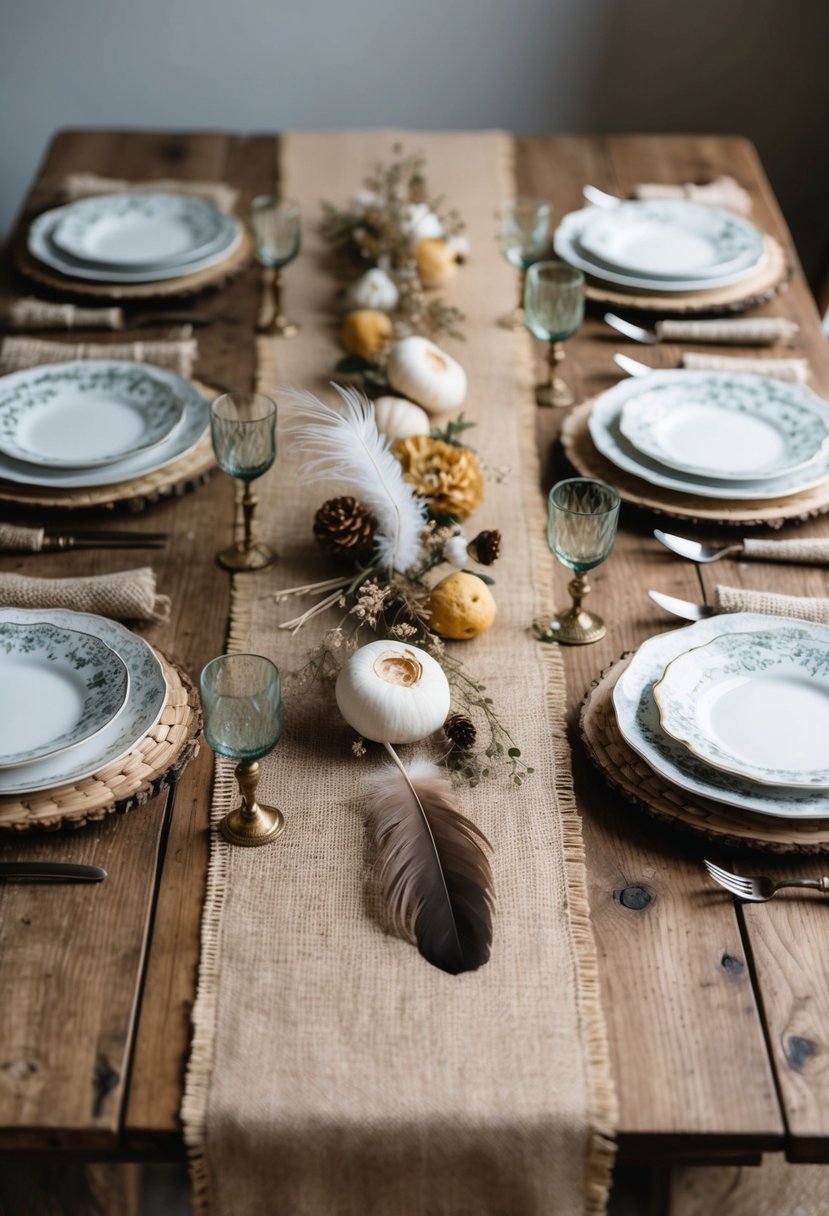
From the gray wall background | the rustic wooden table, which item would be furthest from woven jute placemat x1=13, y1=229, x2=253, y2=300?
the gray wall background

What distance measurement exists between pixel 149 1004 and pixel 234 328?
116cm

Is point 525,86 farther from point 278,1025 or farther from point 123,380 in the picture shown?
point 278,1025

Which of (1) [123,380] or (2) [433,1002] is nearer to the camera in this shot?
(2) [433,1002]

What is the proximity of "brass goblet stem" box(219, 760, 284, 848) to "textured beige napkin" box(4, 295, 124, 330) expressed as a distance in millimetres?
968

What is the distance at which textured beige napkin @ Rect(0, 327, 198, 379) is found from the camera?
5.46 ft

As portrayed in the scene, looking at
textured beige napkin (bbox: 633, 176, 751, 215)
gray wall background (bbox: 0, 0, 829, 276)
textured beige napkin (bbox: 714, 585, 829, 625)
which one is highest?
textured beige napkin (bbox: 633, 176, 751, 215)

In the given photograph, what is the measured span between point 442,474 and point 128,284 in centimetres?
74

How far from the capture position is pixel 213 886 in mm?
994

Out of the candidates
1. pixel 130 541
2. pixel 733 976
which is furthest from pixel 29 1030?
pixel 130 541

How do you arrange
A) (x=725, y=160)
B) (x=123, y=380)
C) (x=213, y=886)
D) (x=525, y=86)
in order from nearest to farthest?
(x=213, y=886) → (x=123, y=380) → (x=725, y=160) → (x=525, y=86)

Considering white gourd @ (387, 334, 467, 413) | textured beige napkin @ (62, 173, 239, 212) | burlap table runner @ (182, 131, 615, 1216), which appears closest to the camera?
burlap table runner @ (182, 131, 615, 1216)

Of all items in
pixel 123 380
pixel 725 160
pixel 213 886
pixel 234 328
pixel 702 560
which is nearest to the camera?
pixel 213 886

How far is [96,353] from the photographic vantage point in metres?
1.67

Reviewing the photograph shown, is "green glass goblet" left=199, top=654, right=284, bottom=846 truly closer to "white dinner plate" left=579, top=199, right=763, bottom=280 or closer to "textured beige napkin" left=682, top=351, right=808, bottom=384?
"textured beige napkin" left=682, top=351, right=808, bottom=384
